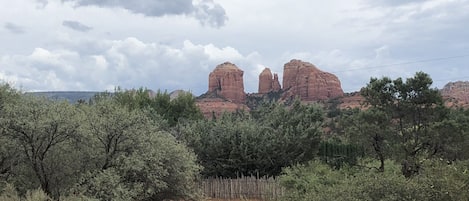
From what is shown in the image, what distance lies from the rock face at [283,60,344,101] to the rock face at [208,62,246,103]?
856 cm

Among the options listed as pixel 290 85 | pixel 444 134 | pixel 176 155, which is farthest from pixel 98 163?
pixel 290 85

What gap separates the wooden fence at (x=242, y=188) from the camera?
28609 mm

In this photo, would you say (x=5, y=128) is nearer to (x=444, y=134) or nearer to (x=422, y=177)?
(x=422, y=177)

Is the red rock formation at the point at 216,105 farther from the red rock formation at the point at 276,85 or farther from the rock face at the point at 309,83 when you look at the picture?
the red rock formation at the point at 276,85

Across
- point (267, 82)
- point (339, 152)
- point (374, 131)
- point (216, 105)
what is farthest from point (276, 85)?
point (374, 131)

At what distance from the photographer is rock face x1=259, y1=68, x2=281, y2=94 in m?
110

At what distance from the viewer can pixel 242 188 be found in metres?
29.6

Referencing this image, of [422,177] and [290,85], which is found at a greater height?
[290,85]

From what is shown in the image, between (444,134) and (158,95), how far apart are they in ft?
95.7

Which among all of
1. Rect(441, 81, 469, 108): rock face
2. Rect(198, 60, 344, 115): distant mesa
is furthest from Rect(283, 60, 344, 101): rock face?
Rect(441, 81, 469, 108): rock face

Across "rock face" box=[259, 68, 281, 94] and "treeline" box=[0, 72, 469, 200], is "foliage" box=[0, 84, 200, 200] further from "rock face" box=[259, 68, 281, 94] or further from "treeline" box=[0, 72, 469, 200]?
"rock face" box=[259, 68, 281, 94]

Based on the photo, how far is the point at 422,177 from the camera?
1014 centimetres

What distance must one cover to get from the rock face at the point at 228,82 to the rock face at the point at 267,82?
17.9 ft

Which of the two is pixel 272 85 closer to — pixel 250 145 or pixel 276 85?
pixel 276 85
